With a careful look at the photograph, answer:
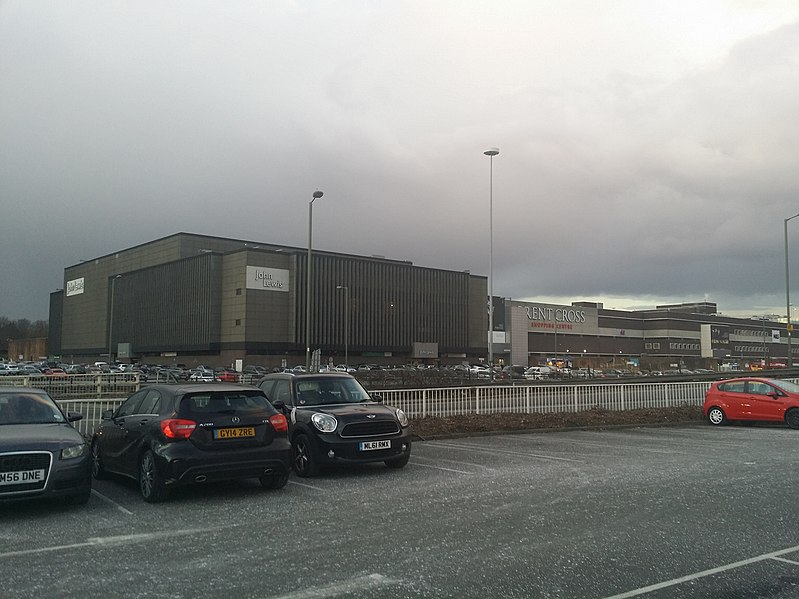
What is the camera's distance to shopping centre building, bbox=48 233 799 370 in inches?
3597

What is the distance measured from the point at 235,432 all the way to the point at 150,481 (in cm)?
120

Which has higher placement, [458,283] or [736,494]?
[458,283]

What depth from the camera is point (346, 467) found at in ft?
39.1

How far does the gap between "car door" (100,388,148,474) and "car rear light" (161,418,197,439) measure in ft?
4.23

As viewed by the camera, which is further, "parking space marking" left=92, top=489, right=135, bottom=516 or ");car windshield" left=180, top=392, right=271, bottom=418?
");car windshield" left=180, top=392, right=271, bottom=418

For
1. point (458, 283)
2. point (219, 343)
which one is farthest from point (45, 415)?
point (458, 283)

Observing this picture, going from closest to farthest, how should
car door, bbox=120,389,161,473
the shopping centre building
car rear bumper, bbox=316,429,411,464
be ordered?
car door, bbox=120,389,161,473, car rear bumper, bbox=316,429,411,464, the shopping centre building

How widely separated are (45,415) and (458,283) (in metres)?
104

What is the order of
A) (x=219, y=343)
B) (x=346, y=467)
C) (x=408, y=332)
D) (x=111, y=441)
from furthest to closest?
(x=408, y=332), (x=219, y=343), (x=346, y=467), (x=111, y=441)

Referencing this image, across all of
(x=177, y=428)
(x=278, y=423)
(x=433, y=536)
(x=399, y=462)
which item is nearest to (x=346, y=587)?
(x=433, y=536)

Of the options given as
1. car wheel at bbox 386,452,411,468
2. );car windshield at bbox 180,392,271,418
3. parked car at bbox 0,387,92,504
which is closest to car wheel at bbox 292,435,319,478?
car wheel at bbox 386,452,411,468

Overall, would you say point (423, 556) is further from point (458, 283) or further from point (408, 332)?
point (458, 283)

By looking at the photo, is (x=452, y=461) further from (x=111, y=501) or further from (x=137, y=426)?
(x=111, y=501)

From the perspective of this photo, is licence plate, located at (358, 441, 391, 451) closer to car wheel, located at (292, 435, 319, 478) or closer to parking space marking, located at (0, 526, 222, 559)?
car wheel, located at (292, 435, 319, 478)
